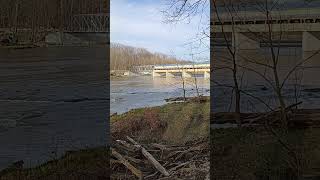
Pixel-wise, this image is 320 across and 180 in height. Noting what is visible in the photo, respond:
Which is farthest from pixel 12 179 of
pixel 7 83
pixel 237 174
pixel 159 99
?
pixel 237 174

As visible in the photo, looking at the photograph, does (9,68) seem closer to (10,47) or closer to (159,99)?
(10,47)

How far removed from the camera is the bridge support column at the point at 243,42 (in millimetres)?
4133

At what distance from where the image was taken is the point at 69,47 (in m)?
3.92

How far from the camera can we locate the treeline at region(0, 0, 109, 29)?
381cm

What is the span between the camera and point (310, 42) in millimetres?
4121

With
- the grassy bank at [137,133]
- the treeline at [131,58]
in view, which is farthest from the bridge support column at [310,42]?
the treeline at [131,58]

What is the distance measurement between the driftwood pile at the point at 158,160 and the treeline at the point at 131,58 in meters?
0.58

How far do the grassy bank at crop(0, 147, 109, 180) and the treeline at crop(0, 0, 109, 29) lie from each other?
1077mm

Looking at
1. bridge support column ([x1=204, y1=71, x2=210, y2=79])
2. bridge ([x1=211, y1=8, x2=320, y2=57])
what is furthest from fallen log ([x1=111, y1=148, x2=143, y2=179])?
bridge ([x1=211, y1=8, x2=320, y2=57])

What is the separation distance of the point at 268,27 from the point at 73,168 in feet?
6.64

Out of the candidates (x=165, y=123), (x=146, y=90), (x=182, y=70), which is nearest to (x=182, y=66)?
(x=182, y=70)

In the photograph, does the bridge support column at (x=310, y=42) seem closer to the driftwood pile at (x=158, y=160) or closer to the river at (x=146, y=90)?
the river at (x=146, y=90)

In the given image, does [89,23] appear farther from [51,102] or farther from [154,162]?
[154,162]

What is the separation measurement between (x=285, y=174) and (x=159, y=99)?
129 cm
